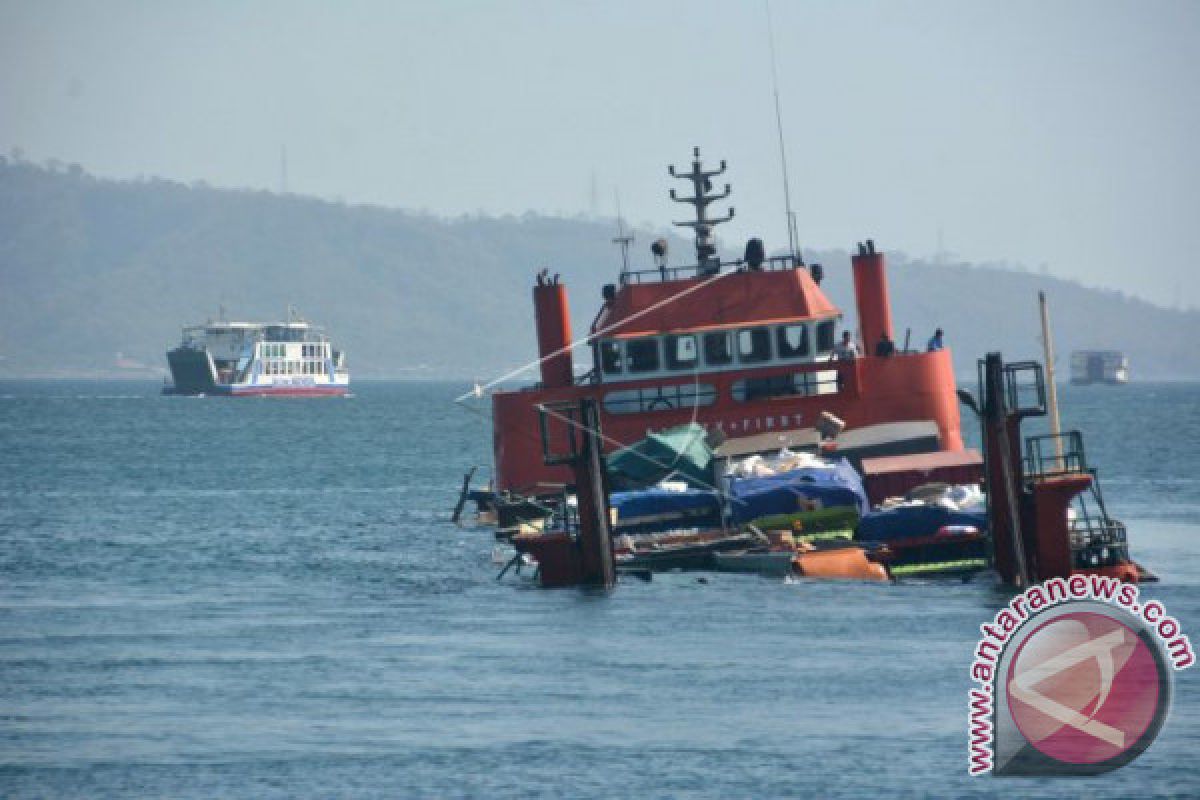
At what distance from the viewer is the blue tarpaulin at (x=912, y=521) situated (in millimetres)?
46719

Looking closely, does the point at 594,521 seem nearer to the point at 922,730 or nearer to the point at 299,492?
the point at 922,730

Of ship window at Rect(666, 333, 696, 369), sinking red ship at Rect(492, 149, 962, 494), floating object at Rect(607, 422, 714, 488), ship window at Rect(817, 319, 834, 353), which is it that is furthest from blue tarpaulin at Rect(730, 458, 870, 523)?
ship window at Rect(817, 319, 834, 353)

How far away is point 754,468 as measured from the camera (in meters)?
51.4

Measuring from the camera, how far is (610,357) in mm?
57781

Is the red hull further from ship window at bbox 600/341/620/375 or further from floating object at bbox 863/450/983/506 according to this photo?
floating object at bbox 863/450/983/506

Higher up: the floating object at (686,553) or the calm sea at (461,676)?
the floating object at (686,553)

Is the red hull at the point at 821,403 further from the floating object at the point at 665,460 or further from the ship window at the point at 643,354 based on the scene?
the floating object at the point at 665,460

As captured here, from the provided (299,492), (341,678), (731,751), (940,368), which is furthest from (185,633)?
(299,492)

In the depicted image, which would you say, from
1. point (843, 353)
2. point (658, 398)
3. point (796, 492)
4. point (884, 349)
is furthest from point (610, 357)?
point (796, 492)

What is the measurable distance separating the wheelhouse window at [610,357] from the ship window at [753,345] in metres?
3.07

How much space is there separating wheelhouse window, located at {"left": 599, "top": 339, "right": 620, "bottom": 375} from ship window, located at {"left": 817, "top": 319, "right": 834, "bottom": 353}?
5.03m

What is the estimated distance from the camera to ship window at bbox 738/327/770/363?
57344 mm

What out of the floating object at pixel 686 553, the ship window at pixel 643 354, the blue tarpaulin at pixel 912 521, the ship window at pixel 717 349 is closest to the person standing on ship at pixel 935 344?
the ship window at pixel 717 349

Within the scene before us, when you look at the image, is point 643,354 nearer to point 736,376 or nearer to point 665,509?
point 736,376
